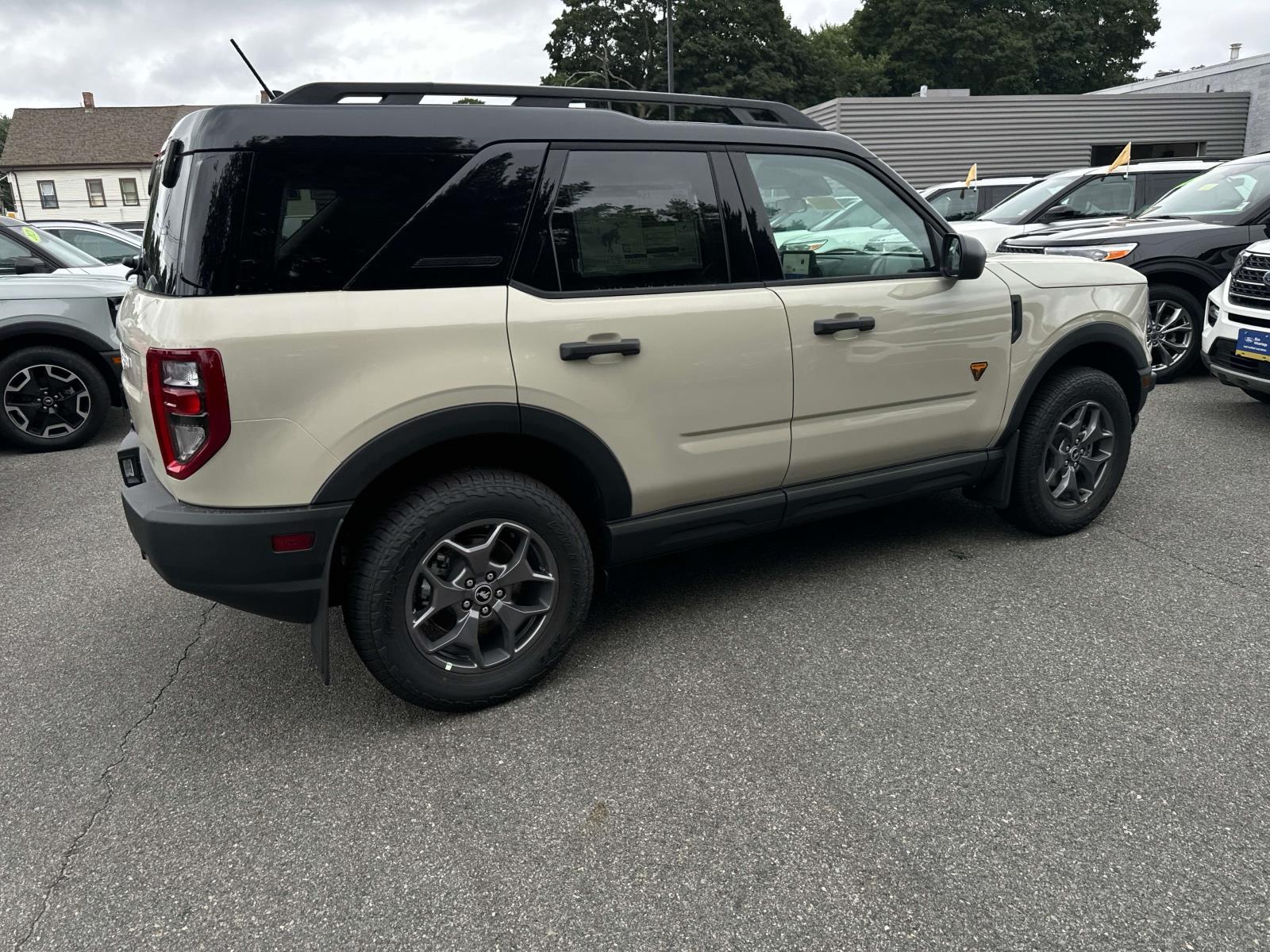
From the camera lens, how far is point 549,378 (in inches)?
110

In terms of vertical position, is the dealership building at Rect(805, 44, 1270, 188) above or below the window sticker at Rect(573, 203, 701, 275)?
above

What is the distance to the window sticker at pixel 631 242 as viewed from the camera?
9.52 feet

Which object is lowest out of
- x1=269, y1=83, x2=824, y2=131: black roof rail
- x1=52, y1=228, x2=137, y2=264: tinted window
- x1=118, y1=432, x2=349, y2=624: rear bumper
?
x1=118, y1=432, x2=349, y2=624: rear bumper

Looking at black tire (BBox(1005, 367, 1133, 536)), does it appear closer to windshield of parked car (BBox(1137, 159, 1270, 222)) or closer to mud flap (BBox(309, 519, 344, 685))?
mud flap (BBox(309, 519, 344, 685))

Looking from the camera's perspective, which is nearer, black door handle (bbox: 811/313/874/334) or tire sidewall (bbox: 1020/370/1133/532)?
black door handle (bbox: 811/313/874/334)

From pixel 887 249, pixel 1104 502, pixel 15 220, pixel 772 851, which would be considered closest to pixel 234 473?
pixel 772 851

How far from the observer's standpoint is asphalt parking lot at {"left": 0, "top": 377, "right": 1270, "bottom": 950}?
6.86ft

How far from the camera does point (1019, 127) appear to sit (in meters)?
25.4

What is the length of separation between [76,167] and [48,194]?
270 cm

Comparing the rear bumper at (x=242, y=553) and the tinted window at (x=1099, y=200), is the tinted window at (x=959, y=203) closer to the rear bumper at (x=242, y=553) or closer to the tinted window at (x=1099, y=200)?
the tinted window at (x=1099, y=200)

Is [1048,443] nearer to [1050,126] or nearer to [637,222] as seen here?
[637,222]

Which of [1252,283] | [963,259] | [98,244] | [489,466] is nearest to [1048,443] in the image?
[963,259]

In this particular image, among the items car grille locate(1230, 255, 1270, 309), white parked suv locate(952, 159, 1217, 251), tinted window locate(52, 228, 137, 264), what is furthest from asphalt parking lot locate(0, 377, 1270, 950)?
tinted window locate(52, 228, 137, 264)

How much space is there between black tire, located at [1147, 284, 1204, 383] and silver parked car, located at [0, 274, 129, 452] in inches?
305
